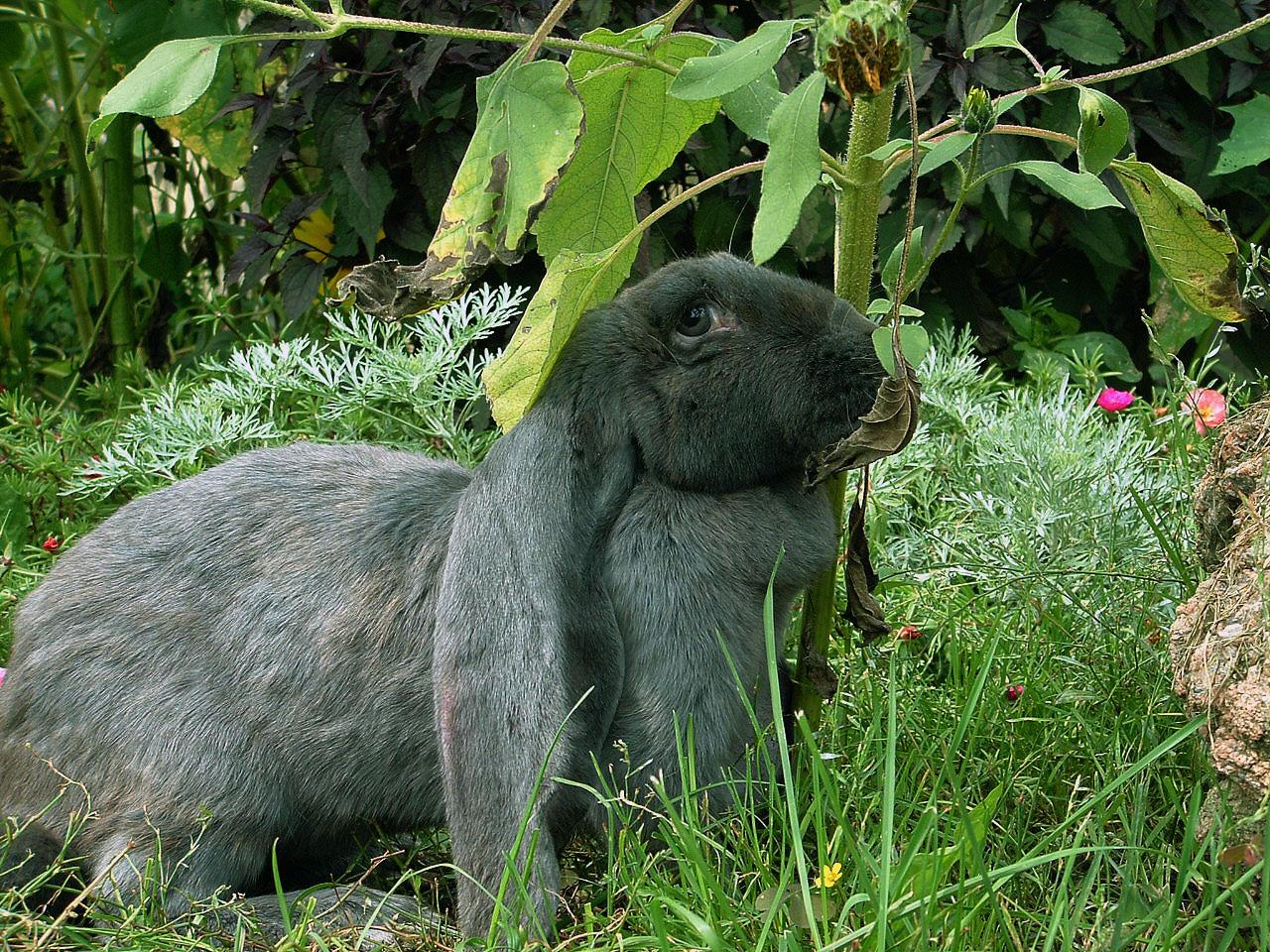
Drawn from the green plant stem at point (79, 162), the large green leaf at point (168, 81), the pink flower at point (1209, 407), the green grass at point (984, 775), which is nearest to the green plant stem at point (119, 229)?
the green plant stem at point (79, 162)

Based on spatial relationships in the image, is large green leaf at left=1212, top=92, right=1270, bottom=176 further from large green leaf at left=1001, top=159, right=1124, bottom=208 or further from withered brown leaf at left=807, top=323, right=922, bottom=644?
withered brown leaf at left=807, top=323, right=922, bottom=644

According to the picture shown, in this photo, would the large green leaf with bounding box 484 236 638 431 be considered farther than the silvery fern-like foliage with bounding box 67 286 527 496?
No

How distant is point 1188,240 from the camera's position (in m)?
2.40

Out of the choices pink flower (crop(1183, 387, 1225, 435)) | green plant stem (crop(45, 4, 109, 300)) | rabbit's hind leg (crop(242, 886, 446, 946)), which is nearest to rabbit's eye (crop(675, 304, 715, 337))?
rabbit's hind leg (crop(242, 886, 446, 946))

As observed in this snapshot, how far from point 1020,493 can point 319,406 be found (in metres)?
1.92

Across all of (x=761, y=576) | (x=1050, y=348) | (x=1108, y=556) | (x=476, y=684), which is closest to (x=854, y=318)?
(x=761, y=576)

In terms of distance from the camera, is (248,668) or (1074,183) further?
(248,668)

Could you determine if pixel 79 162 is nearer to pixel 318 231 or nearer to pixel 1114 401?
pixel 318 231

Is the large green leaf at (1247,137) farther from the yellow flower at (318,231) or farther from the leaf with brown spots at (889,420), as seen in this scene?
the yellow flower at (318,231)

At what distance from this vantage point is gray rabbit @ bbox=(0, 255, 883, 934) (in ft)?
7.41

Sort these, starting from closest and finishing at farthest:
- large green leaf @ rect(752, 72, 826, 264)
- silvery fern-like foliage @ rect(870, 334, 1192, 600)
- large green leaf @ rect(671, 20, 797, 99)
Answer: large green leaf @ rect(752, 72, 826, 264) → large green leaf @ rect(671, 20, 797, 99) → silvery fern-like foliage @ rect(870, 334, 1192, 600)

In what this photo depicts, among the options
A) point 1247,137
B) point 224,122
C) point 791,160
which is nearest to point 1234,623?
point 791,160

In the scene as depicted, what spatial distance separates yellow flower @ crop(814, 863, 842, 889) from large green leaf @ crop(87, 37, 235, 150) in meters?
1.41

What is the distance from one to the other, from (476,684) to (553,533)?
27cm
